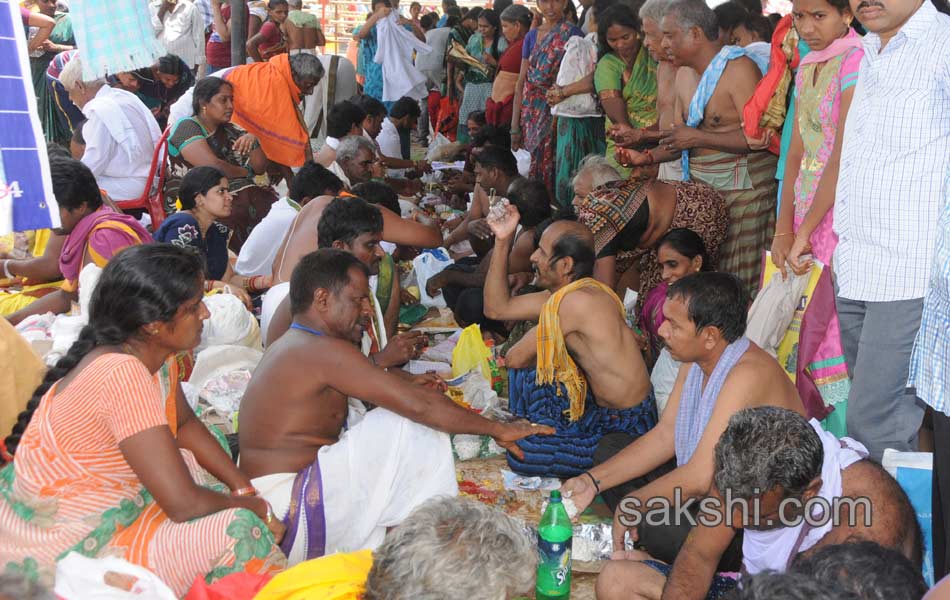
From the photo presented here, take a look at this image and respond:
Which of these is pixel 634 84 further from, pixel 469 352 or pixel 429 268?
pixel 469 352

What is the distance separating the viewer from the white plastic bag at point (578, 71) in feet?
22.4

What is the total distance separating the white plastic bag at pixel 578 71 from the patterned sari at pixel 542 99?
385mm

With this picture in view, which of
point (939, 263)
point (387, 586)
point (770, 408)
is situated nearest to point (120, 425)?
point (387, 586)

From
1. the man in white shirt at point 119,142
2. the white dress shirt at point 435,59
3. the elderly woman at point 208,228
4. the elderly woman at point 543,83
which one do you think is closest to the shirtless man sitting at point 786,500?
the elderly woman at point 208,228

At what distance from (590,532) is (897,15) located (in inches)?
76.2

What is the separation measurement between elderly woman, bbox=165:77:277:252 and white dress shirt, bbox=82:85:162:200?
0.21m

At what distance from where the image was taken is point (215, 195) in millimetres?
5074

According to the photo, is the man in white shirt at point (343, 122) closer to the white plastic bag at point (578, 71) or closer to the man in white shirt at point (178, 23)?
the white plastic bag at point (578, 71)

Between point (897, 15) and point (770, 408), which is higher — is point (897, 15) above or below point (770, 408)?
above

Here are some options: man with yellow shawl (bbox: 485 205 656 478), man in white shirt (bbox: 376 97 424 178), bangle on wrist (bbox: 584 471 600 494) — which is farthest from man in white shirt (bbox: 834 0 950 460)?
man in white shirt (bbox: 376 97 424 178)

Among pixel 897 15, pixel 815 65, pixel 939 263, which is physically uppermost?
pixel 897 15

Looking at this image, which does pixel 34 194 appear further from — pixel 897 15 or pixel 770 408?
pixel 897 15

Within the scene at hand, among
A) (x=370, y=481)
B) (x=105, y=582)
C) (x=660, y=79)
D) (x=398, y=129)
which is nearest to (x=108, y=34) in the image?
(x=370, y=481)

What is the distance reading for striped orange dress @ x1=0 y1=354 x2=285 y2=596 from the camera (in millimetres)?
2406
